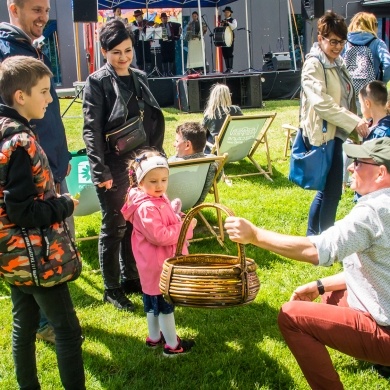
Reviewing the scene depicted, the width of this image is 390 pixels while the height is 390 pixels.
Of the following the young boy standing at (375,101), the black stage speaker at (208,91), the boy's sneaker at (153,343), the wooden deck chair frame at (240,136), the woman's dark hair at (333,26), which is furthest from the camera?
the black stage speaker at (208,91)

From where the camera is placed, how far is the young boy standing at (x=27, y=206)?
229 centimetres

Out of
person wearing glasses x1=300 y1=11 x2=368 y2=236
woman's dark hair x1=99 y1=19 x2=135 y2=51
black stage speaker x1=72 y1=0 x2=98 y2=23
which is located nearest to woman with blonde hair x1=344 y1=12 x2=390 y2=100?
person wearing glasses x1=300 y1=11 x2=368 y2=236

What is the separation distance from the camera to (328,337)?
2.37m

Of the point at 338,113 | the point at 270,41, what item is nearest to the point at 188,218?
the point at 338,113

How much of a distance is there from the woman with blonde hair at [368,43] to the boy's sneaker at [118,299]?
11.0 feet

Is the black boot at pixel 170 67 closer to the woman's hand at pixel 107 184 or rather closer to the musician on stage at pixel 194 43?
the musician on stage at pixel 194 43

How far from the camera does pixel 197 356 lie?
124 inches

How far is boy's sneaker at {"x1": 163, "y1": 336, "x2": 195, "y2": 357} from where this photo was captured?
3.13 meters

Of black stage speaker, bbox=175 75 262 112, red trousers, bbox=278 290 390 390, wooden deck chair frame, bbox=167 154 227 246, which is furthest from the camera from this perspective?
black stage speaker, bbox=175 75 262 112

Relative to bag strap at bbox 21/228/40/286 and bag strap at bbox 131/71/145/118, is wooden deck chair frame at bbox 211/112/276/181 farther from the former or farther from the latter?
bag strap at bbox 21/228/40/286

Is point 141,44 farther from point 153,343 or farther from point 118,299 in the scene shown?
point 153,343

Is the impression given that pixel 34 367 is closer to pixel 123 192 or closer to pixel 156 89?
pixel 123 192

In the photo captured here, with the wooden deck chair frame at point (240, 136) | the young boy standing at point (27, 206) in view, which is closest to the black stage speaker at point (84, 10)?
the wooden deck chair frame at point (240, 136)

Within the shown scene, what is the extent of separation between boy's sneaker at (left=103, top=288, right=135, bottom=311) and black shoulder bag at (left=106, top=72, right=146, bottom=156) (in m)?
0.94
